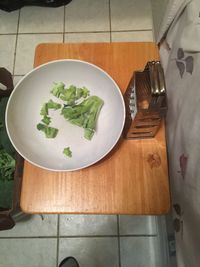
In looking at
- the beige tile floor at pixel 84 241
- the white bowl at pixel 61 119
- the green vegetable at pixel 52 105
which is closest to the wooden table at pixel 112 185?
the white bowl at pixel 61 119

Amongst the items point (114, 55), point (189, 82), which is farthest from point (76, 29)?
point (189, 82)

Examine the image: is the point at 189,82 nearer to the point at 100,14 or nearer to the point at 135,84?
the point at 135,84

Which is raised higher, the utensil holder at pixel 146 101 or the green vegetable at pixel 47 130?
the utensil holder at pixel 146 101

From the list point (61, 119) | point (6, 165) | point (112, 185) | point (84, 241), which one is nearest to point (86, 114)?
point (61, 119)

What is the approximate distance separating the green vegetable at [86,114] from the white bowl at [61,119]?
0.01 metres

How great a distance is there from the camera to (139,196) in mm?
590

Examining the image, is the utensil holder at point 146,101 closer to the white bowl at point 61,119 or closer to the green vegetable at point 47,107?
the white bowl at point 61,119

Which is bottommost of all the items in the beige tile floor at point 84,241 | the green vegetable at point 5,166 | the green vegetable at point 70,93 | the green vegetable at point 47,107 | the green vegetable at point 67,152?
the beige tile floor at point 84,241

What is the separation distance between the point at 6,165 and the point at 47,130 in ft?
0.89

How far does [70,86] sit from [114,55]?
141mm

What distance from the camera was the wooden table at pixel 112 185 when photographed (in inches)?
23.1

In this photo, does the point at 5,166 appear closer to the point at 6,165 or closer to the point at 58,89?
the point at 6,165

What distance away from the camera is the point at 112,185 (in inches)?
23.6

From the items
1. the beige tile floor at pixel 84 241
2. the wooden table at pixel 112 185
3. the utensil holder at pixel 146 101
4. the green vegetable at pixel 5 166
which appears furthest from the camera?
the beige tile floor at pixel 84 241
